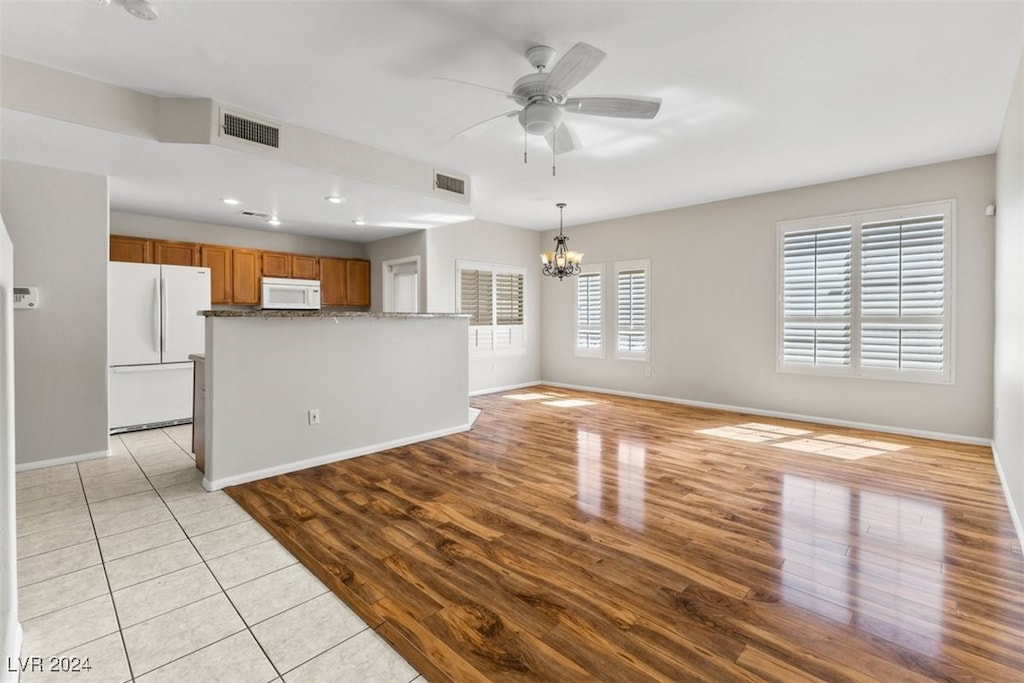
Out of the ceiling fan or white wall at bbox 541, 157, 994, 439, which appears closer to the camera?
the ceiling fan

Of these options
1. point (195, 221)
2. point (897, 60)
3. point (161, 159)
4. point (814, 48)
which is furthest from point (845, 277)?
point (195, 221)

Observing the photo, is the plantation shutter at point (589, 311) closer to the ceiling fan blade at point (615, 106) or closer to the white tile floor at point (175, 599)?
the ceiling fan blade at point (615, 106)

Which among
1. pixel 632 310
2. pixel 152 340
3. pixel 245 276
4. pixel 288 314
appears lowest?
pixel 152 340

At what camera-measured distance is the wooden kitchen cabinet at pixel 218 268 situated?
20.1 ft

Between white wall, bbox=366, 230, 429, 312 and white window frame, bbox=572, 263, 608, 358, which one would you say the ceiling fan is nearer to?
white wall, bbox=366, 230, 429, 312

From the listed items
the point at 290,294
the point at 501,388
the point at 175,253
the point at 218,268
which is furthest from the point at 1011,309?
the point at 175,253

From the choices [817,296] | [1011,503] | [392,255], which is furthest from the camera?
[392,255]

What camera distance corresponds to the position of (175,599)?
6.63 ft

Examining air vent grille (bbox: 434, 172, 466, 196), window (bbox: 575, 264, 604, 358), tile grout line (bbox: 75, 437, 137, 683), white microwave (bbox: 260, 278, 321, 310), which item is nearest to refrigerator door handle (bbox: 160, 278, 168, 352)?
white microwave (bbox: 260, 278, 321, 310)

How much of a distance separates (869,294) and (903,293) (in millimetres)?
273

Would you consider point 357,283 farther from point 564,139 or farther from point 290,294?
point 564,139

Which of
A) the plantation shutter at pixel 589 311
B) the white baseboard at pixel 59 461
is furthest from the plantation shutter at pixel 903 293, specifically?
the white baseboard at pixel 59 461

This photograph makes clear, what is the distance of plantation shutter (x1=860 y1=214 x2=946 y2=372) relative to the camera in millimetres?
4625

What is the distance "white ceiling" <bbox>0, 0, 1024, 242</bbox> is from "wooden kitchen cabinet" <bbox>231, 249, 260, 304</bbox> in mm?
1646
